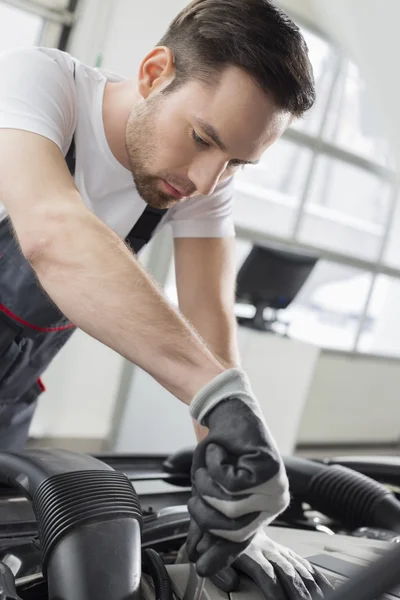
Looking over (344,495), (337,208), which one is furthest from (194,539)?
(337,208)

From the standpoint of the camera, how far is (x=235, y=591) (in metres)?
0.70

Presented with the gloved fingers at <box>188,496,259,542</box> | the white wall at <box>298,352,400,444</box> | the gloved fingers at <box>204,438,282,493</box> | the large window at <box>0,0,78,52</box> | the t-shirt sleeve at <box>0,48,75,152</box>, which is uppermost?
the t-shirt sleeve at <box>0,48,75,152</box>

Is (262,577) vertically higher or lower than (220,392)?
lower

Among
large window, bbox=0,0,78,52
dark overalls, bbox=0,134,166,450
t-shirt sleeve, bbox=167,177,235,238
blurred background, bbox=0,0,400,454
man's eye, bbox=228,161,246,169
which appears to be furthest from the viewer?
blurred background, bbox=0,0,400,454

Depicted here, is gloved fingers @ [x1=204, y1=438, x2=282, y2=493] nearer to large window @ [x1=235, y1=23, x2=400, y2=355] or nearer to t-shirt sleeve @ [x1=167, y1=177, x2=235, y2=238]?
t-shirt sleeve @ [x1=167, y1=177, x2=235, y2=238]

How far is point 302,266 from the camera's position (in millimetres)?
3012

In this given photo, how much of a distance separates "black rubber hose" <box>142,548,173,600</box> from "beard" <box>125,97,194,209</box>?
1.75 feet

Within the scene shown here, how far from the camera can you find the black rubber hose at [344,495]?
1033 millimetres

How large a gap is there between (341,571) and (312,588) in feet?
0.29

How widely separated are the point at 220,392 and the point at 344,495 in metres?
0.54

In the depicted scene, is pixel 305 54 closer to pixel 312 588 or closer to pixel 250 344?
pixel 312 588

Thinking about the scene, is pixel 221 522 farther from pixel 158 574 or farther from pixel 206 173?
pixel 206 173

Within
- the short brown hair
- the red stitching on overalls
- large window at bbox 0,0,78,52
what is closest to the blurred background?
large window at bbox 0,0,78,52

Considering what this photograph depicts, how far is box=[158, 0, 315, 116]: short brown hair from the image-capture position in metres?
0.90
